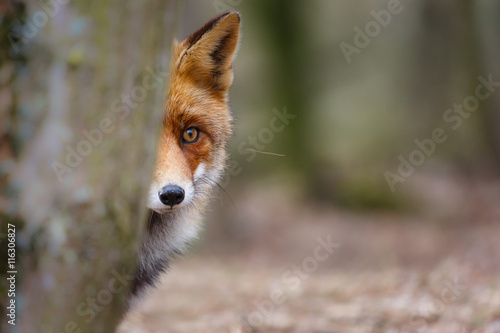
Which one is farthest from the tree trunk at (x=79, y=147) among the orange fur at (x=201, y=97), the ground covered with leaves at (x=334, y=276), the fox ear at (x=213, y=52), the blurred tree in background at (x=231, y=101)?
the ground covered with leaves at (x=334, y=276)

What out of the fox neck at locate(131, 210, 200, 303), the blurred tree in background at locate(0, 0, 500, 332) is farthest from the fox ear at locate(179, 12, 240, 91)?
the fox neck at locate(131, 210, 200, 303)

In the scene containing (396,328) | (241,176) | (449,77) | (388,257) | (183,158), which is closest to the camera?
(183,158)

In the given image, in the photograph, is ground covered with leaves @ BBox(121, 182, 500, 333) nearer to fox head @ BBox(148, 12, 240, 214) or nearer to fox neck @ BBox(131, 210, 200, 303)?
fox neck @ BBox(131, 210, 200, 303)

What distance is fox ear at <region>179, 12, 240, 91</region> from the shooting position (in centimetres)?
393

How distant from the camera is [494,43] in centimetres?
963

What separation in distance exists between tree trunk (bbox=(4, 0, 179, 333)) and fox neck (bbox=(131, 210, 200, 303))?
1628 mm

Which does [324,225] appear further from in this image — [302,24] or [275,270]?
[302,24]

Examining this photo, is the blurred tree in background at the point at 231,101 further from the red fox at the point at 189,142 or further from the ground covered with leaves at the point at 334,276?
the red fox at the point at 189,142

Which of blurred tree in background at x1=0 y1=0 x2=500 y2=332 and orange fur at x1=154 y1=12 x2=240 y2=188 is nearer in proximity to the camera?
blurred tree in background at x1=0 y1=0 x2=500 y2=332

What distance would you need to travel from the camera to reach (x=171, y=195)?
3189mm

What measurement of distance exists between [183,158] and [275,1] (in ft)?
30.2

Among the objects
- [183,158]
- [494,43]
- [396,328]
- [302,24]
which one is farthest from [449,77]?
[183,158]

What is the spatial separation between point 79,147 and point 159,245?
197 centimetres

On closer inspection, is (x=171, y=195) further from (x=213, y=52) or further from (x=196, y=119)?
(x=213, y=52)
